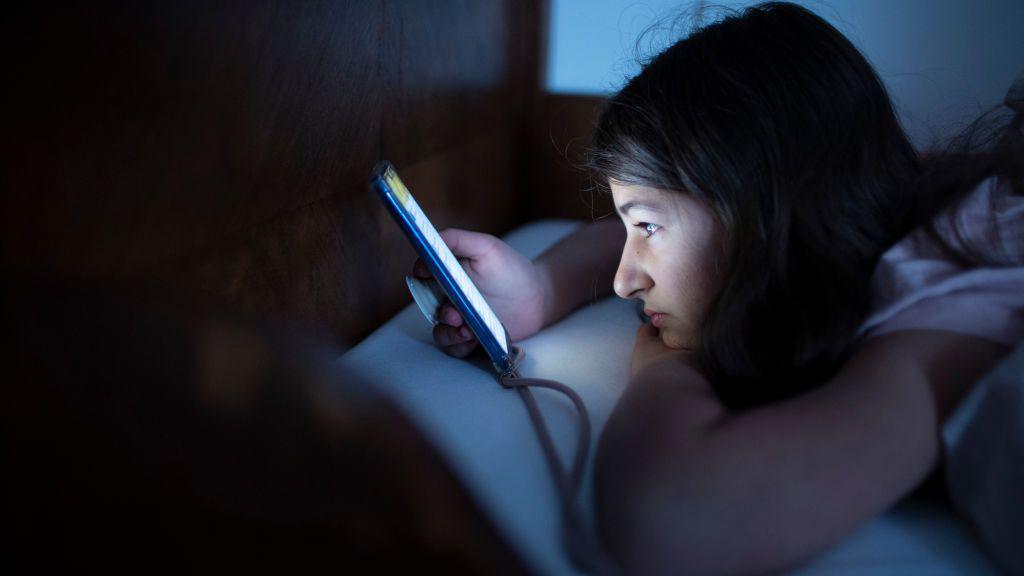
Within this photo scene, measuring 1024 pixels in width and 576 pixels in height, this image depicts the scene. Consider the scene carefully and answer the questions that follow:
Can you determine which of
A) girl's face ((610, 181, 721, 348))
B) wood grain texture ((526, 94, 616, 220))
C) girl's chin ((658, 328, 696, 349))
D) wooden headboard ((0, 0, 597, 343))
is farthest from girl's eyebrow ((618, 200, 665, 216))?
wood grain texture ((526, 94, 616, 220))

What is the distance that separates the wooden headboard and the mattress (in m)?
0.09

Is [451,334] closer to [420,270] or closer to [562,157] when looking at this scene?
[420,270]

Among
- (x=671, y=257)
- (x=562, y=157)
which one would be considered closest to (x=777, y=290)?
(x=671, y=257)

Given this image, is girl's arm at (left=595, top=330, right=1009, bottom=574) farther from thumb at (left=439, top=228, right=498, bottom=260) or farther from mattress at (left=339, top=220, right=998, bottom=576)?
thumb at (left=439, top=228, right=498, bottom=260)

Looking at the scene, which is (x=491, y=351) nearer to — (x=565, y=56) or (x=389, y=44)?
(x=389, y=44)

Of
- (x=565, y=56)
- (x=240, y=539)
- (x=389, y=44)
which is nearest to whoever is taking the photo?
(x=240, y=539)

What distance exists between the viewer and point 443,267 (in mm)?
576

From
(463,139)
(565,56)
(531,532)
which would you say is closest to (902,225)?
(531,532)

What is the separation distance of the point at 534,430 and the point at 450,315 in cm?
13

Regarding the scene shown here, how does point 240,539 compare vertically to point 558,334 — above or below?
above

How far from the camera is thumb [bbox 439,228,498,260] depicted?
69cm

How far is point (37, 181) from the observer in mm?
388

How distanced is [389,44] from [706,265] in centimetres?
35

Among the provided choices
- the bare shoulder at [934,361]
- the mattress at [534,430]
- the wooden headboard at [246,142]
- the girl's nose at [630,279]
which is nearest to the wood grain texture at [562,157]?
the wooden headboard at [246,142]
